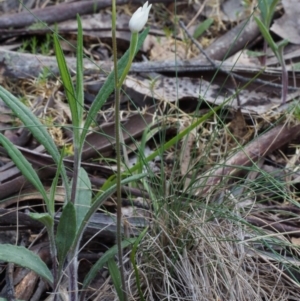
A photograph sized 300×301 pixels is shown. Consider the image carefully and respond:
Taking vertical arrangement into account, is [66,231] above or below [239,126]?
above

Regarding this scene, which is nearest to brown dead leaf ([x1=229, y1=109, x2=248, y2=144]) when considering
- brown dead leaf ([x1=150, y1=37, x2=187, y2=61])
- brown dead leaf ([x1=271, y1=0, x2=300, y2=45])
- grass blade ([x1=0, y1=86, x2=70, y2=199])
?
brown dead leaf ([x1=150, y1=37, x2=187, y2=61])

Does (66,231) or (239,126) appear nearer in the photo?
(66,231)

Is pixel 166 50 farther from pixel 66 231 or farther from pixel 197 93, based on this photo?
pixel 66 231

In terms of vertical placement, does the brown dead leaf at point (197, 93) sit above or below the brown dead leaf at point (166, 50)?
above

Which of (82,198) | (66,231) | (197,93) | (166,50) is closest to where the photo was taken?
(66,231)

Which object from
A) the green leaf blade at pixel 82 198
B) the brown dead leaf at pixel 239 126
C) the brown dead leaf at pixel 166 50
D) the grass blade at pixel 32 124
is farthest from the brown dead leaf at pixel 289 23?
the grass blade at pixel 32 124

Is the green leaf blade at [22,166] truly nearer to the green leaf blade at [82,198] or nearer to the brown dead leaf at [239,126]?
the green leaf blade at [82,198]

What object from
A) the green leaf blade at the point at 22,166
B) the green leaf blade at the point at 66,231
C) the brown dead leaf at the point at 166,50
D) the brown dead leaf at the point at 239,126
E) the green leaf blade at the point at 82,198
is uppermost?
the green leaf blade at the point at 22,166

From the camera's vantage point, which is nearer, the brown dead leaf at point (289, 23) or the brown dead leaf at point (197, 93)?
the brown dead leaf at point (197, 93)

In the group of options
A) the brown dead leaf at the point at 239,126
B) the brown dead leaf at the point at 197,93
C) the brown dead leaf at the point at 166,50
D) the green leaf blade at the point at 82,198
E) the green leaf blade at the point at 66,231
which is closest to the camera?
the green leaf blade at the point at 66,231

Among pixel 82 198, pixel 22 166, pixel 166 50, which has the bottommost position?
pixel 166 50

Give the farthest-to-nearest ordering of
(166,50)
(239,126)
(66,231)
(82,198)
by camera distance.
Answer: (166,50), (239,126), (82,198), (66,231)

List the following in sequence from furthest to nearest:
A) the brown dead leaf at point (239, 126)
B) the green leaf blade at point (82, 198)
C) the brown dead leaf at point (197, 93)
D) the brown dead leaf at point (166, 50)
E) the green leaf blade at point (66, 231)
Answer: the brown dead leaf at point (166, 50) < the brown dead leaf at point (197, 93) < the brown dead leaf at point (239, 126) < the green leaf blade at point (82, 198) < the green leaf blade at point (66, 231)

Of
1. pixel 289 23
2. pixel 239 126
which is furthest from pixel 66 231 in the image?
pixel 289 23
